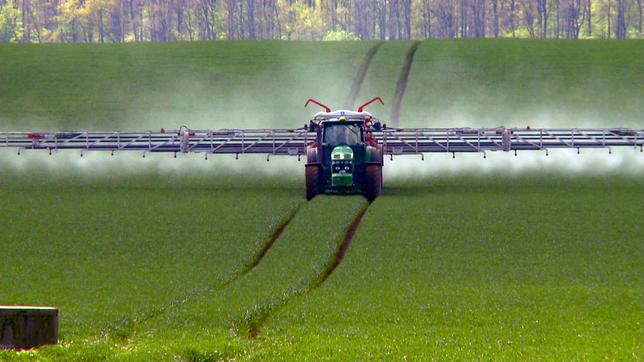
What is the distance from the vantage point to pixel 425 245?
34281mm

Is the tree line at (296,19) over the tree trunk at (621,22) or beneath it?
Answer: over

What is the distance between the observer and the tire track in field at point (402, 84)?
78.3 m

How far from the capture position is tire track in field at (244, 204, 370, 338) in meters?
23.2

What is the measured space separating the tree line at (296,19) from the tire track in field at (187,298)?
134 metres

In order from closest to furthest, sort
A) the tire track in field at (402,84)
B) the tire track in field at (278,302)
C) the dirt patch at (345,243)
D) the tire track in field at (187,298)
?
the tire track in field at (187,298), the tire track in field at (278,302), the dirt patch at (345,243), the tire track in field at (402,84)

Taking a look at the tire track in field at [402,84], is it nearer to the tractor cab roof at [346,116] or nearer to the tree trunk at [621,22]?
the tractor cab roof at [346,116]

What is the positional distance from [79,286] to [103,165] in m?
30.8

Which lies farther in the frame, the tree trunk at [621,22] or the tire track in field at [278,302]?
the tree trunk at [621,22]

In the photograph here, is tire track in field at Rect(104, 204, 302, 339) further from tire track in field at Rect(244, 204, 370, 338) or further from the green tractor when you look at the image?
the green tractor

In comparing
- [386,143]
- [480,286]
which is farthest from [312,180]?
[480,286]

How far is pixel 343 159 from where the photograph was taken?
45.7m

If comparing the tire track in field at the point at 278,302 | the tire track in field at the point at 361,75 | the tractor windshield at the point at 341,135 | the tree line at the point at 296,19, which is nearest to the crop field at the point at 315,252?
the tire track in field at the point at 278,302

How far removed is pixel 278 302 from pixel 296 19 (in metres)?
165

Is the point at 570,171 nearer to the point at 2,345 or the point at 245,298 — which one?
the point at 245,298
